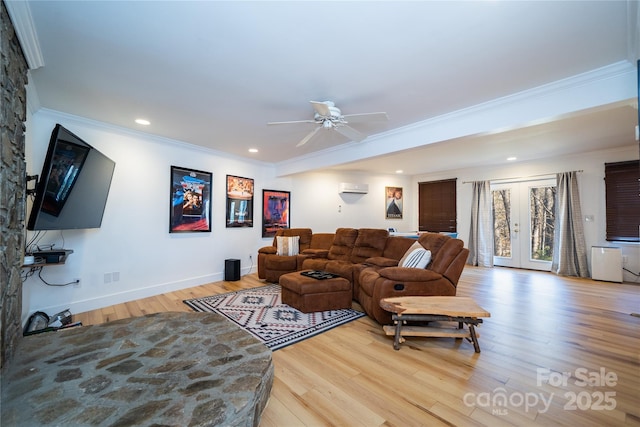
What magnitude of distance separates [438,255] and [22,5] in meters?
4.06

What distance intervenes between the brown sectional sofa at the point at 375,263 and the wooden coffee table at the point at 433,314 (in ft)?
1.15

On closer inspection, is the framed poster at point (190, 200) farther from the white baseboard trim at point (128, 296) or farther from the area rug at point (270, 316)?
the area rug at point (270, 316)

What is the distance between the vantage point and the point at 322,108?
8.63 feet

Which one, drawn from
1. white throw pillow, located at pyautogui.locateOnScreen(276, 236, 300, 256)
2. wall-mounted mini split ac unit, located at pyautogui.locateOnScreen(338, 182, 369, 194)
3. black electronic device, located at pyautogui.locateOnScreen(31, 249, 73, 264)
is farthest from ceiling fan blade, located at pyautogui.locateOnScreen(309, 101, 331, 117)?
wall-mounted mini split ac unit, located at pyautogui.locateOnScreen(338, 182, 369, 194)

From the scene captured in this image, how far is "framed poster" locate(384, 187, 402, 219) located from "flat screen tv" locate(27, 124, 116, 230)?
6714 millimetres

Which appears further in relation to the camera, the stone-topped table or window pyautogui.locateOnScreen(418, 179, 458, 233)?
window pyautogui.locateOnScreen(418, 179, 458, 233)

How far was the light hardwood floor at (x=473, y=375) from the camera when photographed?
65.6 inches

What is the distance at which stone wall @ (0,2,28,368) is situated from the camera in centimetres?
157

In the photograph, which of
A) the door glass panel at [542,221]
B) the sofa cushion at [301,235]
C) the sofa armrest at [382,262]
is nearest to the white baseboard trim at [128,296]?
the sofa cushion at [301,235]

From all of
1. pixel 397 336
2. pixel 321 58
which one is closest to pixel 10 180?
pixel 321 58

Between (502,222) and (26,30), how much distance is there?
829cm

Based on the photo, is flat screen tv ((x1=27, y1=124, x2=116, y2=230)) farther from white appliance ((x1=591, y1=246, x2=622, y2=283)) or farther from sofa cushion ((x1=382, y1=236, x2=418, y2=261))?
white appliance ((x1=591, y1=246, x2=622, y2=283))

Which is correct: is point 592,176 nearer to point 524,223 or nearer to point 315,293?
point 524,223

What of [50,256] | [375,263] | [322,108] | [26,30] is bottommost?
[375,263]
